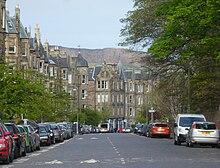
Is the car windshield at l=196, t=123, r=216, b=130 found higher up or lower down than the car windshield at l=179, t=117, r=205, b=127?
lower down

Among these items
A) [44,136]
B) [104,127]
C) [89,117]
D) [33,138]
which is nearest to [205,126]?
[33,138]

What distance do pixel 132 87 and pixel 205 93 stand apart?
103 meters

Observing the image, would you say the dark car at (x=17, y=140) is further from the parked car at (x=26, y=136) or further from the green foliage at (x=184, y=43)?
the green foliage at (x=184, y=43)

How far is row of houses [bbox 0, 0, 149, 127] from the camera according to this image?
8144 centimetres

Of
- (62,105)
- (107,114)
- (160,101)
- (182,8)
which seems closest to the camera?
(182,8)

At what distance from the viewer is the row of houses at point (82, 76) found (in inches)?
3206

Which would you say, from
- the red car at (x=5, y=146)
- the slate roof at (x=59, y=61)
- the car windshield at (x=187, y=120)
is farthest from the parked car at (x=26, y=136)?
the slate roof at (x=59, y=61)

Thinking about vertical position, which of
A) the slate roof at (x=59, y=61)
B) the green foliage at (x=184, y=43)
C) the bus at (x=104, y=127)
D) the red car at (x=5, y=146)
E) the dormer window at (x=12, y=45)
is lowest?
the red car at (x=5, y=146)

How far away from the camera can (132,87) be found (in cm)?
16062

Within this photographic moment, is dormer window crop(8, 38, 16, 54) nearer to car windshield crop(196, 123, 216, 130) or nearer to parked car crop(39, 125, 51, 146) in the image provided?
parked car crop(39, 125, 51, 146)

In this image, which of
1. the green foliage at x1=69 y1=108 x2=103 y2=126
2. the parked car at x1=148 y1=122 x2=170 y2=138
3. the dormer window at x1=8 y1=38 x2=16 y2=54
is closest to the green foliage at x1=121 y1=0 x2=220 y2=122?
the parked car at x1=148 y1=122 x2=170 y2=138

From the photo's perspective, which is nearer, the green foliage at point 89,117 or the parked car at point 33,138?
the parked car at point 33,138

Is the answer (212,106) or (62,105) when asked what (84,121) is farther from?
(212,106)

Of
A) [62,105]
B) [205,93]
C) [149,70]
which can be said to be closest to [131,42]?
[149,70]
